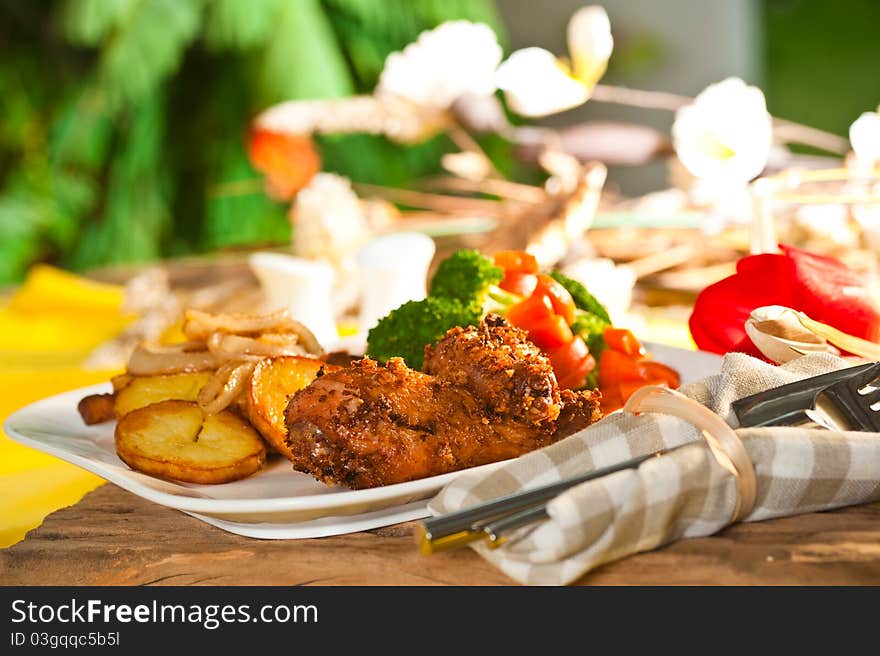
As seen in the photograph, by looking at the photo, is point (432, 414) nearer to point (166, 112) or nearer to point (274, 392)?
point (274, 392)

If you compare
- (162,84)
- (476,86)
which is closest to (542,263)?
(476,86)

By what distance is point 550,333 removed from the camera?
1334mm

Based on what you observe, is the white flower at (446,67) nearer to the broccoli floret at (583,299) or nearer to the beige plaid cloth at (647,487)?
Answer: the broccoli floret at (583,299)

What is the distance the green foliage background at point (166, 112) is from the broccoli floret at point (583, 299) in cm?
269

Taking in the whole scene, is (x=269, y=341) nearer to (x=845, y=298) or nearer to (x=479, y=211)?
(x=845, y=298)

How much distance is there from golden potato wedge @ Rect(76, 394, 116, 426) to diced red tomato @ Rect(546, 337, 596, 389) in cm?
57

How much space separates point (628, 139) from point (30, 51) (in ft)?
11.0

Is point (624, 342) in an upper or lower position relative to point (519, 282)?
lower

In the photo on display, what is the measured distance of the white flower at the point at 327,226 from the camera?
7.41 ft

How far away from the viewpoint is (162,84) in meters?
4.49

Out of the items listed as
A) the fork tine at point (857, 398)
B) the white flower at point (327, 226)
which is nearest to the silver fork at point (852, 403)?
the fork tine at point (857, 398)

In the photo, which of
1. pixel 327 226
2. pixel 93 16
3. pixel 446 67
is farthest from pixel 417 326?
pixel 93 16

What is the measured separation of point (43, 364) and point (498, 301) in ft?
3.71

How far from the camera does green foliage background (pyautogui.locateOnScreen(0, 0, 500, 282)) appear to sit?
4039 millimetres
